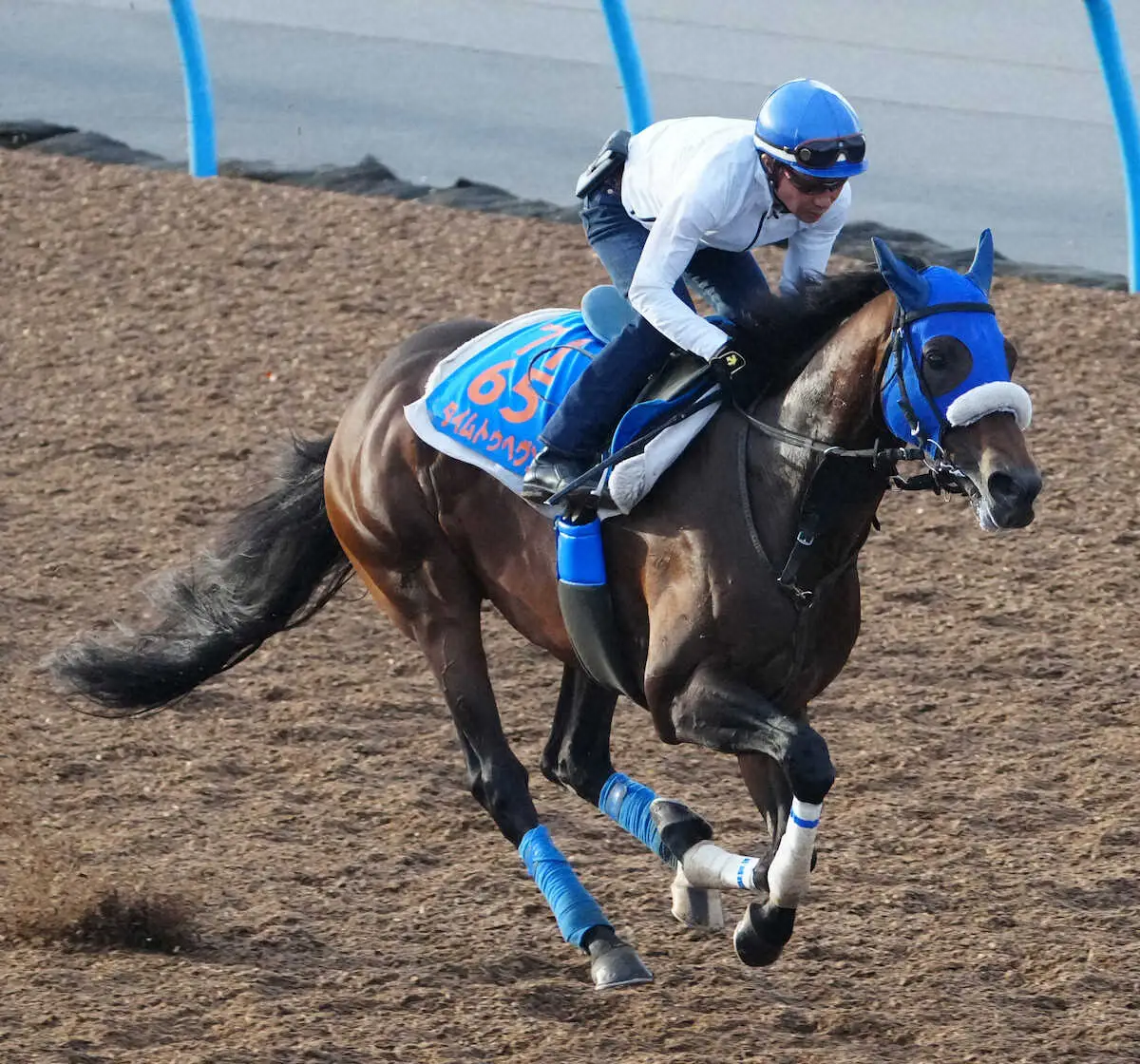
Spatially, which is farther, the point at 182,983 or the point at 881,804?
the point at 881,804

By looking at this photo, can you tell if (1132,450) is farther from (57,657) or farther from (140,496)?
(57,657)

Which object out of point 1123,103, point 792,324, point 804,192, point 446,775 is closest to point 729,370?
point 792,324

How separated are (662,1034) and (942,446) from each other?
1.58 m

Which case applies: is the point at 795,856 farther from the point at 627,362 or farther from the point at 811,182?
the point at 811,182

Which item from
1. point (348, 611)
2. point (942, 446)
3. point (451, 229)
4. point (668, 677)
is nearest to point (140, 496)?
point (348, 611)

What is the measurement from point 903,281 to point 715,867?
150 cm

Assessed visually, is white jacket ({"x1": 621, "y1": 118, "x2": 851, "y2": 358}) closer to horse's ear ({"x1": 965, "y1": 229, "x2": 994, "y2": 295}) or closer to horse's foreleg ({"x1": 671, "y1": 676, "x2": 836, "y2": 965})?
horse's ear ({"x1": 965, "y1": 229, "x2": 994, "y2": 295})

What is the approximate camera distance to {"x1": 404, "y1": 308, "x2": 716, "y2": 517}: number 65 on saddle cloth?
5.04 metres

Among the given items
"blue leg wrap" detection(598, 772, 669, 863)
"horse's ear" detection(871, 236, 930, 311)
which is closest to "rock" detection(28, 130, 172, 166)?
"blue leg wrap" detection(598, 772, 669, 863)

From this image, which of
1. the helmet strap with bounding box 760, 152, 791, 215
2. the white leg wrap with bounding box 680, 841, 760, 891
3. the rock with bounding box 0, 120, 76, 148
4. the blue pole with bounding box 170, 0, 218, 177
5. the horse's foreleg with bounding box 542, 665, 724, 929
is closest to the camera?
the helmet strap with bounding box 760, 152, 791, 215

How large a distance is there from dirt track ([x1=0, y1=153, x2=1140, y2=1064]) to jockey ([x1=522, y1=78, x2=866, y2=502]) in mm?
1272

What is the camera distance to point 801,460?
4473 mm

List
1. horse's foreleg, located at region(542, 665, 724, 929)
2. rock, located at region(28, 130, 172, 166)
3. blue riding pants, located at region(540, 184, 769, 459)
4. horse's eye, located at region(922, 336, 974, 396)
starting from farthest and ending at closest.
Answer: rock, located at region(28, 130, 172, 166)
horse's foreleg, located at region(542, 665, 724, 929)
blue riding pants, located at region(540, 184, 769, 459)
horse's eye, located at region(922, 336, 974, 396)

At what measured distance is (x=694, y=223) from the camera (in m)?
4.56
